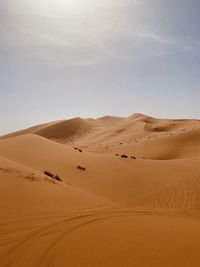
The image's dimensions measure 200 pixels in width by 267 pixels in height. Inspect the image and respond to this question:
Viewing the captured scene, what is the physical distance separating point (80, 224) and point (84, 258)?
5.07ft

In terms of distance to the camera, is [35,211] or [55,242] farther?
[35,211]

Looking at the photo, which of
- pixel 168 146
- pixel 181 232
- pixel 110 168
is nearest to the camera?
pixel 181 232

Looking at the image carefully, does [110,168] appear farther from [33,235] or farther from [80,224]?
[33,235]

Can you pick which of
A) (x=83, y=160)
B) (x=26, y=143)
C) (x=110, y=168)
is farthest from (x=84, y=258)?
(x=26, y=143)

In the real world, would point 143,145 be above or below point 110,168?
above

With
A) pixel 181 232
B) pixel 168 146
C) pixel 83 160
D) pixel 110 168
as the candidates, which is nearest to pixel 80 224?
pixel 181 232

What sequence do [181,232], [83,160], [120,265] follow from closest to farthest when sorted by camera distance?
[120,265] < [181,232] < [83,160]

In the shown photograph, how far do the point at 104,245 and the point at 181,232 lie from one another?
6.18 feet

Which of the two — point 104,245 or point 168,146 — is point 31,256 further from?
point 168,146

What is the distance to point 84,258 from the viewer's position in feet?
15.2

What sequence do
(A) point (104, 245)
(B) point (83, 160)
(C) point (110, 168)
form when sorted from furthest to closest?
(B) point (83, 160), (C) point (110, 168), (A) point (104, 245)

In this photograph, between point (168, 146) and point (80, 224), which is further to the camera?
point (168, 146)

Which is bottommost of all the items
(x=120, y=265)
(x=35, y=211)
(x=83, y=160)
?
(x=120, y=265)

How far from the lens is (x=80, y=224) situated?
618cm
